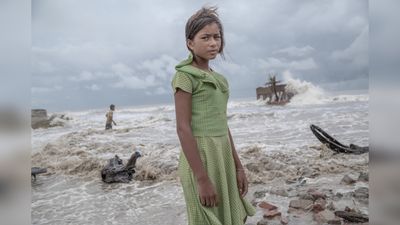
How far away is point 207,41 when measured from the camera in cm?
92

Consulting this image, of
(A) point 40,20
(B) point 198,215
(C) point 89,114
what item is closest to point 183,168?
(B) point 198,215

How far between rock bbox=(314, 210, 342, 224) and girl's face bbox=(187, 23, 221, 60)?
1082 mm

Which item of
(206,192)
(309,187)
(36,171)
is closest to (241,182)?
(206,192)

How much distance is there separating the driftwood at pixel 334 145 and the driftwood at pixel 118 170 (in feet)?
3.01

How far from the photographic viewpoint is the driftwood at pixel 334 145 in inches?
67.7

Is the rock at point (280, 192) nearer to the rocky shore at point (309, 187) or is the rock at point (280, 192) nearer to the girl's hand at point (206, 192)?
the rocky shore at point (309, 187)

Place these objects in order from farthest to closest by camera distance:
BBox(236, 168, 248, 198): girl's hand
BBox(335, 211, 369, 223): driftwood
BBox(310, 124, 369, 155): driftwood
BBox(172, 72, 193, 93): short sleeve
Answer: BBox(310, 124, 369, 155): driftwood → BBox(335, 211, 369, 223): driftwood → BBox(236, 168, 248, 198): girl's hand → BBox(172, 72, 193, 93): short sleeve

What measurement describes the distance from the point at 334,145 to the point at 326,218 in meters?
0.36

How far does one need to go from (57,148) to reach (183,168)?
1.13 meters

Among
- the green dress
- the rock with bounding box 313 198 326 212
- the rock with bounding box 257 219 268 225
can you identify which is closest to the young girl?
the green dress

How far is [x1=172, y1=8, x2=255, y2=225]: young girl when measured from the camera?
0.88 m

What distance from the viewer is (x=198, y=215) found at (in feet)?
3.01

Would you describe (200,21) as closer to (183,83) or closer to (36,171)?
(183,83)

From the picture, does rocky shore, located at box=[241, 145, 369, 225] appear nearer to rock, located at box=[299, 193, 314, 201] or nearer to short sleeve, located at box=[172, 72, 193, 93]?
rock, located at box=[299, 193, 314, 201]
